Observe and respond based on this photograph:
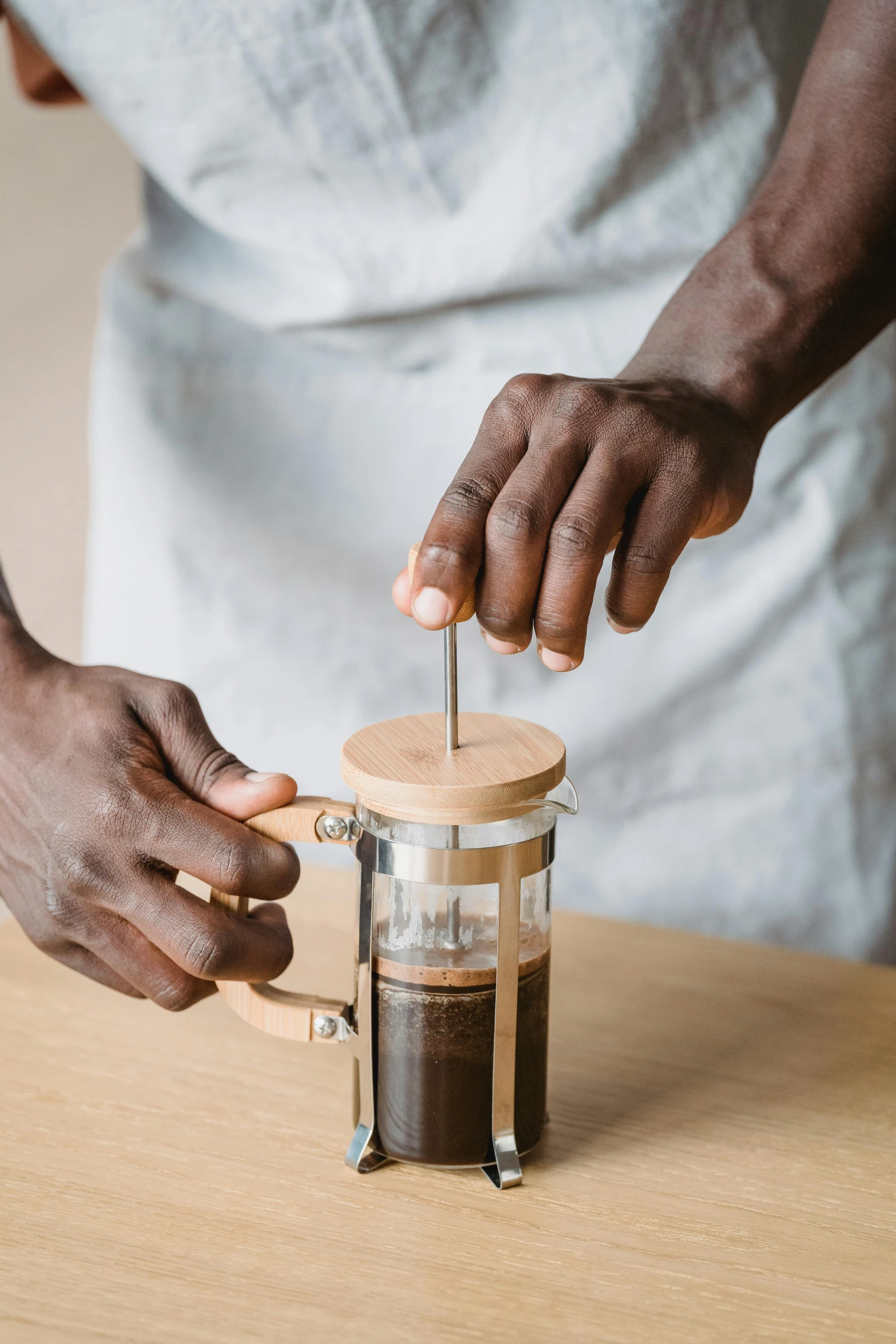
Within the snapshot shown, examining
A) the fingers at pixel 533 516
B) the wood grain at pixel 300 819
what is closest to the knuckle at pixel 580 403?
the fingers at pixel 533 516

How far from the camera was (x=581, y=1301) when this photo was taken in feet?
1.75

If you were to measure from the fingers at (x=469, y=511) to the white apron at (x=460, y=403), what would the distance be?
1.21 feet

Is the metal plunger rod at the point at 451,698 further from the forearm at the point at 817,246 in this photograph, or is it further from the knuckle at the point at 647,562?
the forearm at the point at 817,246

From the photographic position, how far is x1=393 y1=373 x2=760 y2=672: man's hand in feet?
1.82

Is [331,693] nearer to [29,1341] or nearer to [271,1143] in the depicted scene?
[271,1143]

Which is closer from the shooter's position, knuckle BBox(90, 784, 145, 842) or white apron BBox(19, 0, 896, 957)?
knuckle BBox(90, 784, 145, 842)

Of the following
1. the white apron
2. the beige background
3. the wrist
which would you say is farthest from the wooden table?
the beige background

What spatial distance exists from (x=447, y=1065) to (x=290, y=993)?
3.8 inches

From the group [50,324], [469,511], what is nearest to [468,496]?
[469,511]

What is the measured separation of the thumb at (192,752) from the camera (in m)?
0.63

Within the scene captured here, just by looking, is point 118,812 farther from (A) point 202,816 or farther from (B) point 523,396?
(B) point 523,396

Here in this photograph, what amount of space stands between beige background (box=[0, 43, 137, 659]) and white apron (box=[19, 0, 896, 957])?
97 centimetres

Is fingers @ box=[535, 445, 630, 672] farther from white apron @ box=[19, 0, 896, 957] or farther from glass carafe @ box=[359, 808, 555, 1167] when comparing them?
white apron @ box=[19, 0, 896, 957]

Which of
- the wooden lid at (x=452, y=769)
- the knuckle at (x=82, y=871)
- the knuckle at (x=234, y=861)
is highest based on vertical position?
the wooden lid at (x=452, y=769)
